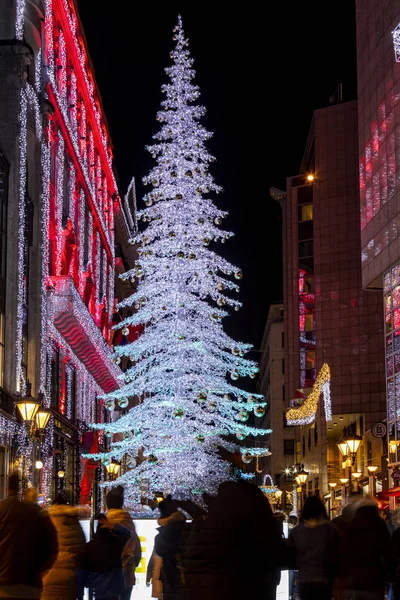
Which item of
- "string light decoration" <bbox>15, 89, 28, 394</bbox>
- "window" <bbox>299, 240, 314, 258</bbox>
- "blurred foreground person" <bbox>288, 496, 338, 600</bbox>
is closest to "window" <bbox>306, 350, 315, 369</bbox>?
"window" <bbox>299, 240, 314, 258</bbox>

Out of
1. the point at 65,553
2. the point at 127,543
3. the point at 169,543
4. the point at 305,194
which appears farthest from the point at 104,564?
the point at 305,194

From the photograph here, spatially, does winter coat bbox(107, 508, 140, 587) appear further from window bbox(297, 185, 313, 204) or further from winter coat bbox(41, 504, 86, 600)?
window bbox(297, 185, 313, 204)

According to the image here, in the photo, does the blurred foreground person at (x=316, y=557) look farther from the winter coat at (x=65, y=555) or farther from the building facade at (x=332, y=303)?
the building facade at (x=332, y=303)

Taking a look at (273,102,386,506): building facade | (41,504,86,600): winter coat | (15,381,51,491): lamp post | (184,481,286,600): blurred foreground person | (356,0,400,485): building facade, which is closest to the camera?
(184,481,286,600): blurred foreground person

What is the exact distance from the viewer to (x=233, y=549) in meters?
6.26

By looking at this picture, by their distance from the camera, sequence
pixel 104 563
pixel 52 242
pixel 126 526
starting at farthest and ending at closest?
1. pixel 52 242
2. pixel 126 526
3. pixel 104 563

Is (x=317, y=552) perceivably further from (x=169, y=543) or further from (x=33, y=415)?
(x=33, y=415)

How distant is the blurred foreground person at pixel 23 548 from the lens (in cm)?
870

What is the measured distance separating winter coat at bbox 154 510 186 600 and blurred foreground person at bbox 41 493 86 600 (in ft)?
2.95

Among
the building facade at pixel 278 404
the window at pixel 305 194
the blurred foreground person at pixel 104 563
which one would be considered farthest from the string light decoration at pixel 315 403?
the blurred foreground person at pixel 104 563

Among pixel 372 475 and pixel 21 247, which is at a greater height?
pixel 21 247

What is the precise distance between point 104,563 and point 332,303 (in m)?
61.5

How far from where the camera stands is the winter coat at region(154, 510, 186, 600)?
11.2m

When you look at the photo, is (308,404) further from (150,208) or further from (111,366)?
(150,208)
